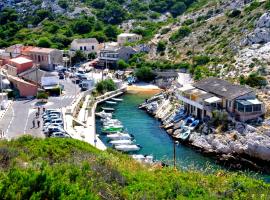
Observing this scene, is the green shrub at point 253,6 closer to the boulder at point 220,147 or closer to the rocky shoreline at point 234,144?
the rocky shoreline at point 234,144

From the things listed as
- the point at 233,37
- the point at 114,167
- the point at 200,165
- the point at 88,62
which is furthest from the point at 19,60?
the point at 114,167

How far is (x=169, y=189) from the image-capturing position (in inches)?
645

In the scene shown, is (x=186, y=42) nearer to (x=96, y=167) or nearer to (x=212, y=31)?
(x=212, y=31)

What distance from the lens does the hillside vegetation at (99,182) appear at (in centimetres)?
1323

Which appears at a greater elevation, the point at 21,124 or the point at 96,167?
the point at 96,167

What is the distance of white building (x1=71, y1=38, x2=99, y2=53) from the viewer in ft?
222

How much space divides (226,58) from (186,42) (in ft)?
33.1

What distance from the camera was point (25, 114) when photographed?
140 ft

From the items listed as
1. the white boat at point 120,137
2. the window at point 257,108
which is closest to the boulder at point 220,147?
the window at point 257,108

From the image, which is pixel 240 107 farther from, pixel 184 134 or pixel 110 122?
pixel 110 122

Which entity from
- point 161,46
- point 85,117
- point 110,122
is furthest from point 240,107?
point 161,46

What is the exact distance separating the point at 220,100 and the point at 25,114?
15.8 m

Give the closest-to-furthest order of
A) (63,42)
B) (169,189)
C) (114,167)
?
(169,189), (114,167), (63,42)

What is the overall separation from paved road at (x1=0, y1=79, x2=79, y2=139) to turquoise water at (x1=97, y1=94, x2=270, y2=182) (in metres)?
4.17
